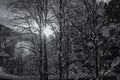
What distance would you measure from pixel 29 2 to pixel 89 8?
6.01 meters

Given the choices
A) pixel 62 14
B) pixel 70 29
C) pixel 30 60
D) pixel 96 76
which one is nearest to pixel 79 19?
pixel 70 29

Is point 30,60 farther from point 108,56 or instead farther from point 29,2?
point 108,56

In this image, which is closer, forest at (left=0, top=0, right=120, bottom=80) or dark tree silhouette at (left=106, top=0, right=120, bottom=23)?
forest at (left=0, top=0, right=120, bottom=80)

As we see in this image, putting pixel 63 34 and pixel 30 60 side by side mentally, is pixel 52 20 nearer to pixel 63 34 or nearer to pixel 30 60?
pixel 63 34

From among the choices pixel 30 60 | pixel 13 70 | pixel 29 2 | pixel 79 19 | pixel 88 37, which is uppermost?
pixel 29 2

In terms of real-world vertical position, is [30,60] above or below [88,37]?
below

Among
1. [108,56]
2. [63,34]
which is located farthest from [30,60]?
[108,56]

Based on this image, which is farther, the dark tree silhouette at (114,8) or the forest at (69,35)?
the dark tree silhouette at (114,8)

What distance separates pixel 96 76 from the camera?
9219 millimetres

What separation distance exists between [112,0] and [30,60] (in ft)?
26.8

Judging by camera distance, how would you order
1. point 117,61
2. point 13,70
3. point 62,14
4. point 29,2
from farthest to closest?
point 13,70, point 29,2, point 62,14, point 117,61

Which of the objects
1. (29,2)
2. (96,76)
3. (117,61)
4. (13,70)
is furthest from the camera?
(13,70)

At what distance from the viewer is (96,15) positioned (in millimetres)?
10055

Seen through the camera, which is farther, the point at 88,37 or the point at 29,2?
the point at 29,2
